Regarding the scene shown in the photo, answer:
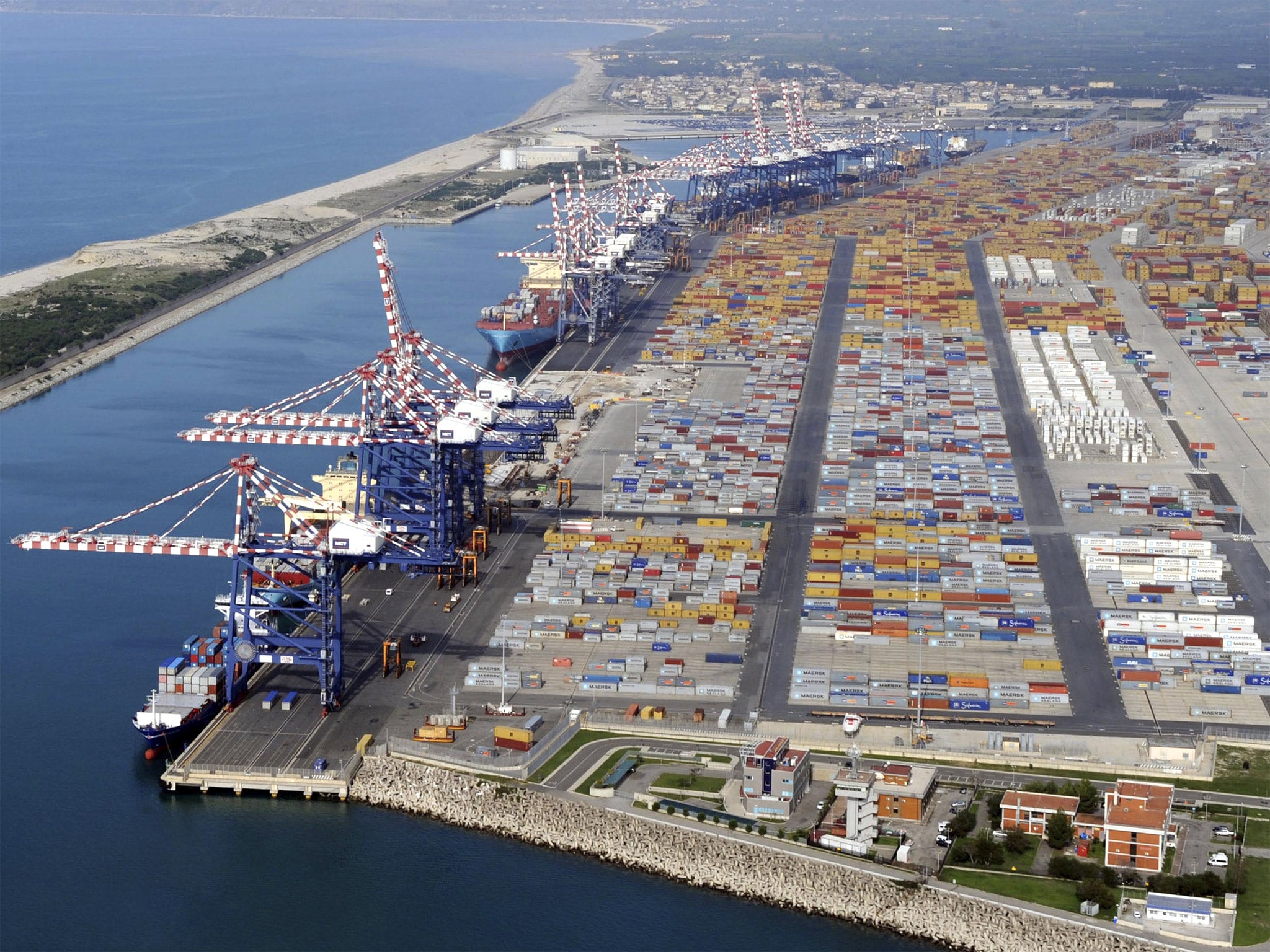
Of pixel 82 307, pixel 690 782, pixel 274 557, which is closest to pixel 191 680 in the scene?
pixel 274 557

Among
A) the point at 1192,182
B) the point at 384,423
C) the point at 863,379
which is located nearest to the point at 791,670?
the point at 384,423

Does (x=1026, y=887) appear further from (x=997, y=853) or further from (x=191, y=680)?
(x=191, y=680)

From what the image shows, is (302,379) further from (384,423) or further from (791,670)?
(791,670)

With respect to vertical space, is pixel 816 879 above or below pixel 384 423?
below

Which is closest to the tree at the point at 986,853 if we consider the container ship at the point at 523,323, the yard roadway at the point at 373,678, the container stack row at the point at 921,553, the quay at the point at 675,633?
the quay at the point at 675,633

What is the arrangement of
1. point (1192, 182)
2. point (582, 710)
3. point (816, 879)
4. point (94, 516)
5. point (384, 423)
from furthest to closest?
point (1192, 182), point (94, 516), point (384, 423), point (582, 710), point (816, 879)

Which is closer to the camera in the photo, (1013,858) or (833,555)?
(1013,858)

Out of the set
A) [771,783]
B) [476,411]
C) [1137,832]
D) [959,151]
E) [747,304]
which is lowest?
[771,783]

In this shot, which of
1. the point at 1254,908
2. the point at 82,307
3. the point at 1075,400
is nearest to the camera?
the point at 1254,908
